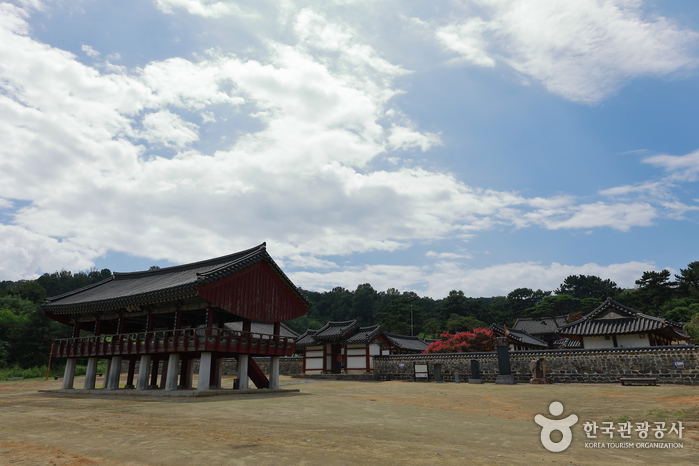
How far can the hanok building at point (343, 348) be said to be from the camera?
42.7 m

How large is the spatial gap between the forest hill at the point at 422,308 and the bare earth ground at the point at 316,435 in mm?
7718

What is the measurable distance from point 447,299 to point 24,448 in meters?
110

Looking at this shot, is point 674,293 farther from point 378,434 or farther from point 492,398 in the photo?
point 378,434

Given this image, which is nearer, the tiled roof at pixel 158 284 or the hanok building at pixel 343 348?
the tiled roof at pixel 158 284

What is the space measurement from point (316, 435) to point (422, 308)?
10619 centimetres

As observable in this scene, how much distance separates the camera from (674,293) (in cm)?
7894

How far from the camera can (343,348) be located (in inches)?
1750

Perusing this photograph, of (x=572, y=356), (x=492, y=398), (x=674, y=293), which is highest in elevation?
(x=674, y=293)

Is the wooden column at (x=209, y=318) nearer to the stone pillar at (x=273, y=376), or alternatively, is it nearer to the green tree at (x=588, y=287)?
the stone pillar at (x=273, y=376)

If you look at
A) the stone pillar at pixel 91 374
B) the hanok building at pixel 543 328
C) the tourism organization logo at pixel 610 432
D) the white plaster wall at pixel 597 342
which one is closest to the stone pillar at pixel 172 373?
the stone pillar at pixel 91 374

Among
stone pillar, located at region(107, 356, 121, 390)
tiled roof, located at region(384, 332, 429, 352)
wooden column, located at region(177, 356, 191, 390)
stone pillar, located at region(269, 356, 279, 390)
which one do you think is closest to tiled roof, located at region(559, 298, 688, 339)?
tiled roof, located at region(384, 332, 429, 352)

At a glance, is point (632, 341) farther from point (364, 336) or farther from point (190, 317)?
point (190, 317)

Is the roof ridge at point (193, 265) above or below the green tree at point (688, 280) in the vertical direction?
below

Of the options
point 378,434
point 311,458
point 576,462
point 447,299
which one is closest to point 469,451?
point 576,462
